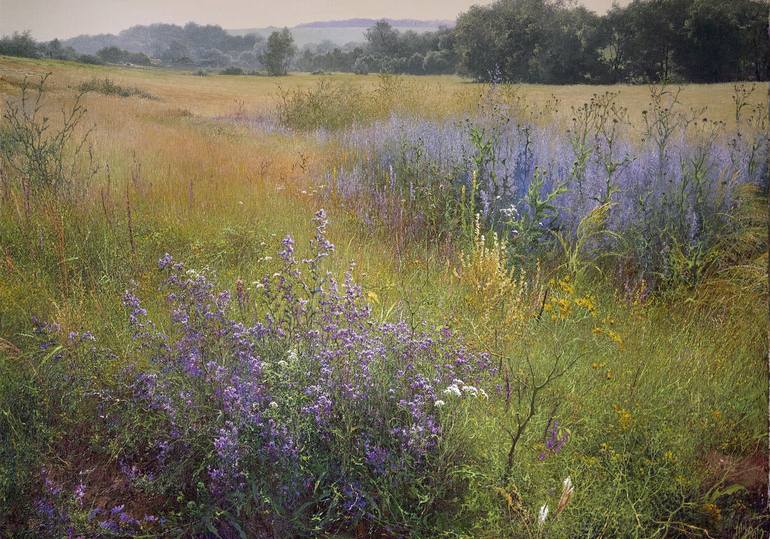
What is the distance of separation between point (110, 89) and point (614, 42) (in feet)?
9.07

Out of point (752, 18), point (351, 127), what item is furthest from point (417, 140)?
point (752, 18)

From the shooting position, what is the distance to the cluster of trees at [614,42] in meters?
3.07

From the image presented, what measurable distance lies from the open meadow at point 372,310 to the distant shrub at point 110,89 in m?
0.02

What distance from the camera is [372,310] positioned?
10.6 ft

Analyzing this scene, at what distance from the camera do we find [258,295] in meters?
3.28

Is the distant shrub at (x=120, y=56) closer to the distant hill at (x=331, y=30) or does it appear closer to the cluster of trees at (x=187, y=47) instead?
the cluster of trees at (x=187, y=47)

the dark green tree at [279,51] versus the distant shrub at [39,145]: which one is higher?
the dark green tree at [279,51]

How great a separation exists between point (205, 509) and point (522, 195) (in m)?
2.85

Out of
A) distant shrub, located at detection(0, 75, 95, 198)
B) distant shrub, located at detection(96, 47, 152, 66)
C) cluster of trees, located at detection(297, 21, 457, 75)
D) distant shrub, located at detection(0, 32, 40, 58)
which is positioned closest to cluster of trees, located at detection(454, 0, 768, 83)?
cluster of trees, located at detection(297, 21, 457, 75)

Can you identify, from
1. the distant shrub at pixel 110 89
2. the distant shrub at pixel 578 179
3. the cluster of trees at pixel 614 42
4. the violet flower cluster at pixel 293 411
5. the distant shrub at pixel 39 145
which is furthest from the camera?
the distant shrub at pixel 578 179

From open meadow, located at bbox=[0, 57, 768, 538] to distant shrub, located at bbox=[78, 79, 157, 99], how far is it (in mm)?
17

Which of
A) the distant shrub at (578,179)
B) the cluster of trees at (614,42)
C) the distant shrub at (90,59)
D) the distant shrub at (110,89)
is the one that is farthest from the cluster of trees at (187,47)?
the cluster of trees at (614,42)

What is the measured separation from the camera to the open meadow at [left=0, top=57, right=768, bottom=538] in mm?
2314

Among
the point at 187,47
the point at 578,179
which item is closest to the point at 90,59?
the point at 187,47
